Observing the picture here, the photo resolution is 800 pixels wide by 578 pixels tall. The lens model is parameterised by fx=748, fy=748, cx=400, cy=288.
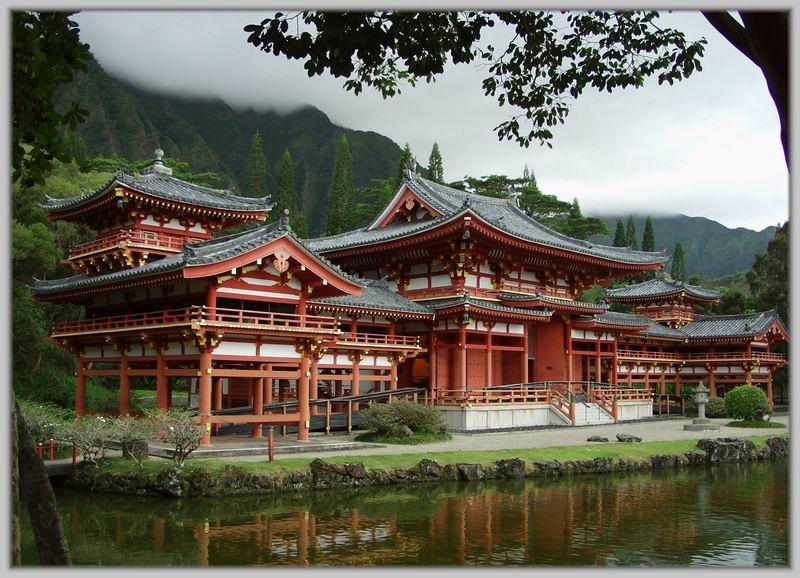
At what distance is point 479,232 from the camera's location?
3042 cm

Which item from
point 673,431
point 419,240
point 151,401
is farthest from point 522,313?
point 151,401

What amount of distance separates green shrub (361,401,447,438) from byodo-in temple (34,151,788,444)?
1.52 m

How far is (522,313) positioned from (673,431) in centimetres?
775

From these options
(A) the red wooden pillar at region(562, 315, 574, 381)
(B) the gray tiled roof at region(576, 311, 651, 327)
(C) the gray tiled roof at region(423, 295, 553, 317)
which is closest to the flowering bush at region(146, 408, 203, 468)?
(C) the gray tiled roof at region(423, 295, 553, 317)

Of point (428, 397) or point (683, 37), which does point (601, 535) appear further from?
point (428, 397)

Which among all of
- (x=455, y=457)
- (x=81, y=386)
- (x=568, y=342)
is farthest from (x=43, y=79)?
(x=568, y=342)

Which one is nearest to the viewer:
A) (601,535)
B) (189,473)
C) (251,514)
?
(601,535)

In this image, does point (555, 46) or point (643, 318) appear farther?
point (643, 318)

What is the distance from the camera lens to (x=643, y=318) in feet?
131

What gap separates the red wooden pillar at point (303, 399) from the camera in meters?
22.7

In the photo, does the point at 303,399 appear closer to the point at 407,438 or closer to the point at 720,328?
the point at 407,438

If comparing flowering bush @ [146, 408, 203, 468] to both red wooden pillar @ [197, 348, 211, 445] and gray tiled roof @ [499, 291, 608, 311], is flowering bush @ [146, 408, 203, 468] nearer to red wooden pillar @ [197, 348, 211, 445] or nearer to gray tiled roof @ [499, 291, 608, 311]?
red wooden pillar @ [197, 348, 211, 445]

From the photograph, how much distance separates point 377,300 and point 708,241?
458 feet

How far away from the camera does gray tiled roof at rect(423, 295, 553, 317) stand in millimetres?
29609
